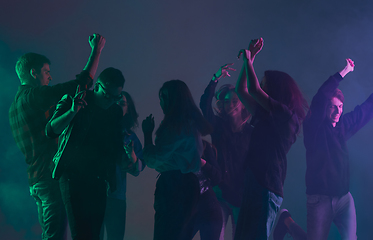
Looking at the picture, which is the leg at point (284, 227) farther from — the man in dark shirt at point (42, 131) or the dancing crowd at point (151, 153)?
the man in dark shirt at point (42, 131)

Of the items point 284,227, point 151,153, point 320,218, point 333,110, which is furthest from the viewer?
point 284,227

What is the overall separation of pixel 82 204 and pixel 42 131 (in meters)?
0.68

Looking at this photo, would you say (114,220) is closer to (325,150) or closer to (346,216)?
(325,150)

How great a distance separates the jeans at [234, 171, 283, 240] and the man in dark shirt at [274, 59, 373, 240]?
3.68 feet

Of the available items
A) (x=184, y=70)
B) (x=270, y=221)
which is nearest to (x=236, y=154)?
(x=270, y=221)

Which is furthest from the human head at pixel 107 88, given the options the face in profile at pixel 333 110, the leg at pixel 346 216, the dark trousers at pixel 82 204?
the leg at pixel 346 216

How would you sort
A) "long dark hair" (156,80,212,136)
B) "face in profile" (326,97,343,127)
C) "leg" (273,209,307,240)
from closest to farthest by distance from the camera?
"long dark hair" (156,80,212,136) < "face in profile" (326,97,343,127) < "leg" (273,209,307,240)

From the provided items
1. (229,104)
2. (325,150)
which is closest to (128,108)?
(229,104)

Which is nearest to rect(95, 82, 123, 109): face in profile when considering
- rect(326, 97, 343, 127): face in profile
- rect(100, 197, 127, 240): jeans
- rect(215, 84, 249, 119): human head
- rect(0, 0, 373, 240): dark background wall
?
rect(100, 197, 127, 240): jeans

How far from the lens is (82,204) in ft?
4.72

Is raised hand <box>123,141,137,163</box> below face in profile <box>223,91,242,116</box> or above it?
below

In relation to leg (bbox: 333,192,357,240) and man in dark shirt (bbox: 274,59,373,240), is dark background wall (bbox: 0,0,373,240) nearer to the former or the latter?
man in dark shirt (bbox: 274,59,373,240)

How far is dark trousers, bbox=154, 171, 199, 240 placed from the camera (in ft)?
4.80

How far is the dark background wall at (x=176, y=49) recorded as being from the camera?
9.68ft
